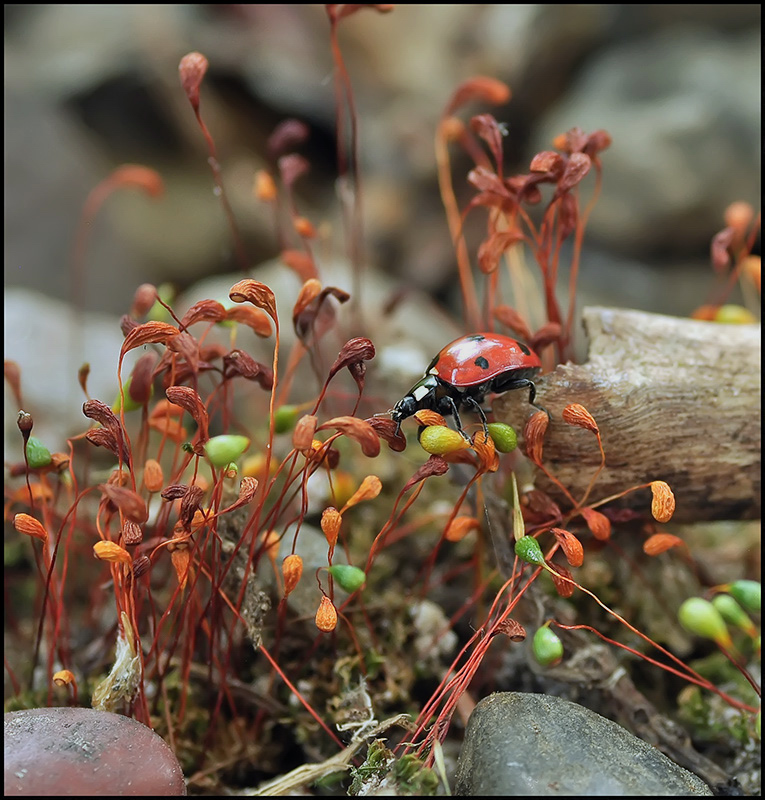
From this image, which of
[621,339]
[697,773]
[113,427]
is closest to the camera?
[113,427]

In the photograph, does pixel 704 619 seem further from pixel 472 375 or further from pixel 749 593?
pixel 472 375

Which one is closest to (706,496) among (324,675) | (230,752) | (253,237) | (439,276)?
(324,675)

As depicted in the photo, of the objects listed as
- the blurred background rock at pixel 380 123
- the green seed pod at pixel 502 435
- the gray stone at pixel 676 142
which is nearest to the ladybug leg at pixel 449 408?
the green seed pod at pixel 502 435

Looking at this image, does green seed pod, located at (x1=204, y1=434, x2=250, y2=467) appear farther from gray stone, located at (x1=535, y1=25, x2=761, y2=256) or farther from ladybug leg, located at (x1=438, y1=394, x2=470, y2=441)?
gray stone, located at (x1=535, y1=25, x2=761, y2=256)

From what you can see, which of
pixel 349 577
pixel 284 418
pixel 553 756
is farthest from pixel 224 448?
pixel 553 756

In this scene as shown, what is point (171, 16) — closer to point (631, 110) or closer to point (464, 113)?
point (464, 113)

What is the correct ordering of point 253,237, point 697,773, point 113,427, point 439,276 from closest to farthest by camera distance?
point 113,427 → point 697,773 → point 439,276 → point 253,237

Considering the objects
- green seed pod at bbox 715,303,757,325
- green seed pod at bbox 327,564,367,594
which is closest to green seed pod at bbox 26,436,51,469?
green seed pod at bbox 327,564,367,594

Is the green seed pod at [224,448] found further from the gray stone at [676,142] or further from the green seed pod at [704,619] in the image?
the gray stone at [676,142]
